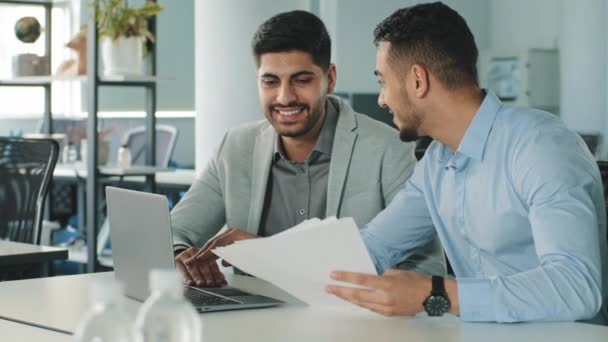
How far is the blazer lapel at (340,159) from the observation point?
8.09 ft

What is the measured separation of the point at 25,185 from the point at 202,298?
4.91ft

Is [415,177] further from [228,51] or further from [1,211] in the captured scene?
[228,51]

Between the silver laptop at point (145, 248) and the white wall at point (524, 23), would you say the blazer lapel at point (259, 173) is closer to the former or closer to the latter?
the silver laptop at point (145, 248)

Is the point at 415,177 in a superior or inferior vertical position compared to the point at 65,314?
superior

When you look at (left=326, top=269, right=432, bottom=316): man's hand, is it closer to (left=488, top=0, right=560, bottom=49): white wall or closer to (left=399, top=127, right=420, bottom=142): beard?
(left=399, top=127, right=420, bottom=142): beard

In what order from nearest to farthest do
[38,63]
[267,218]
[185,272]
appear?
[185,272] < [267,218] < [38,63]

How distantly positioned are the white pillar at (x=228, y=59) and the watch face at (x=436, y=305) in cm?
272

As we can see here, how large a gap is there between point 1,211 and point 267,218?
1.14m

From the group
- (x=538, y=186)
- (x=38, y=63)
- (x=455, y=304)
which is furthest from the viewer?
(x=38, y=63)

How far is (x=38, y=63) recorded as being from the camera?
5211mm

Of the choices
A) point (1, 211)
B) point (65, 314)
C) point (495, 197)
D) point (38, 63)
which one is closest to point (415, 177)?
point (495, 197)

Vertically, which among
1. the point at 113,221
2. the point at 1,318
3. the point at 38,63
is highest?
the point at 38,63

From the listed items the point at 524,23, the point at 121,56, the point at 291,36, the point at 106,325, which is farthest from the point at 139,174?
the point at 524,23

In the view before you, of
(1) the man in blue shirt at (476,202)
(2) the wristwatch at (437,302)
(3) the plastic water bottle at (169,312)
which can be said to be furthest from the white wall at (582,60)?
(3) the plastic water bottle at (169,312)
